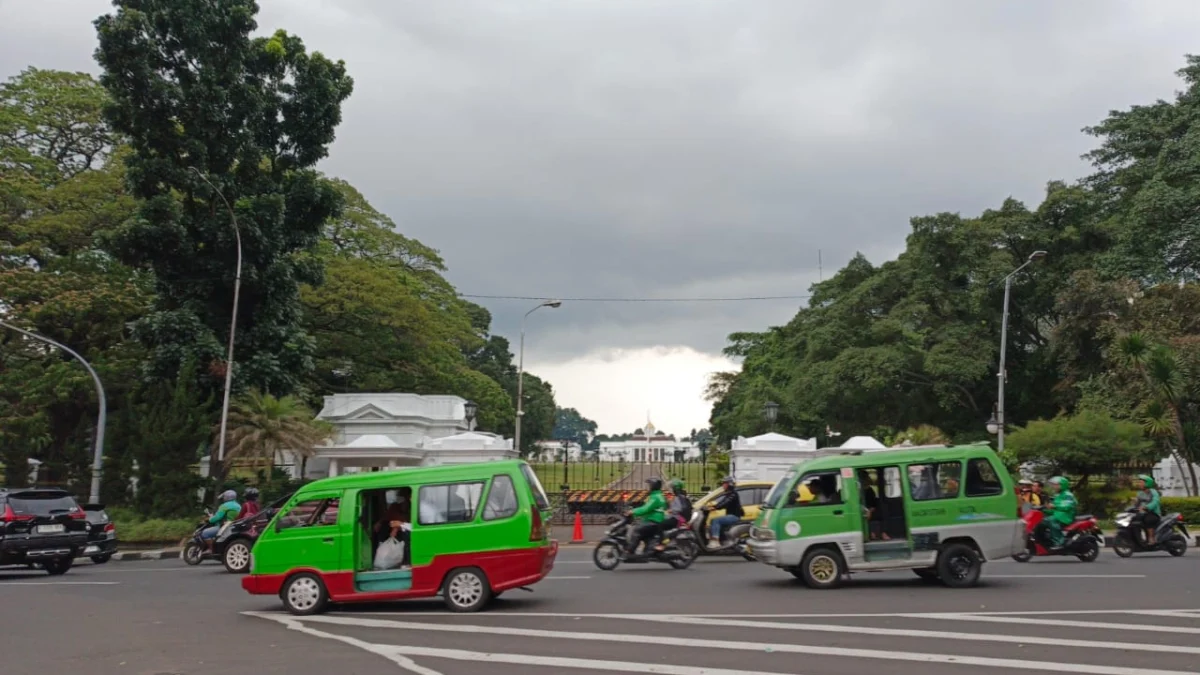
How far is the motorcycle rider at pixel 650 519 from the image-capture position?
17359 mm

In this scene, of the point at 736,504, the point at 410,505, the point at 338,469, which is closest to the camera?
the point at 410,505

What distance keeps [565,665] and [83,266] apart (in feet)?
96.3

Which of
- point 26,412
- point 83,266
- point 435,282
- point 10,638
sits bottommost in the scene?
point 10,638

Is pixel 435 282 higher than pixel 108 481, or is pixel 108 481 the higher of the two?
pixel 435 282

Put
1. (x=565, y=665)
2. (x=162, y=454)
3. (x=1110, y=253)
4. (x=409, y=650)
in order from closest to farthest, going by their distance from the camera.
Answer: (x=565, y=665), (x=409, y=650), (x=162, y=454), (x=1110, y=253)

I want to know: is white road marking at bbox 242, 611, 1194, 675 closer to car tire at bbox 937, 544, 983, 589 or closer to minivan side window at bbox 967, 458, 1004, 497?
car tire at bbox 937, 544, 983, 589

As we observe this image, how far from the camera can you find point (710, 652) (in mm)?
9320

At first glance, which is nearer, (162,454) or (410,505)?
(410,505)

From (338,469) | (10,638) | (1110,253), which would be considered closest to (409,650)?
(10,638)

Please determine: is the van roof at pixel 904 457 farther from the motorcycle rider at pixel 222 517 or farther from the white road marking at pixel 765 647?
the motorcycle rider at pixel 222 517

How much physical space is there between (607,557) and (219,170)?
65.4ft

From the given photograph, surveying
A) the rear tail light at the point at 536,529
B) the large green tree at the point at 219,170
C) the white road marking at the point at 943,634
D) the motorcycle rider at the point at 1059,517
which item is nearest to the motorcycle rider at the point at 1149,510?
the motorcycle rider at the point at 1059,517

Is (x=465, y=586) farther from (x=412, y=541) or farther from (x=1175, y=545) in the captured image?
(x=1175, y=545)

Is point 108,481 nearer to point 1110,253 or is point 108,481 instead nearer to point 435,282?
point 435,282
